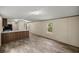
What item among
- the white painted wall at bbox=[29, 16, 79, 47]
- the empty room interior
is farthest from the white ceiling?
the white painted wall at bbox=[29, 16, 79, 47]

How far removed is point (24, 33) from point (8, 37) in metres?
1.80

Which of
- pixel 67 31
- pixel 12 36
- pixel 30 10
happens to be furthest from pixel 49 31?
pixel 30 10

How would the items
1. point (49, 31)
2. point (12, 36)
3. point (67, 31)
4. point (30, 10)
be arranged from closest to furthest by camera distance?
1. point (30, 10)
2. point (67, 31)
3. point (12, 36)
4. point (49, 31)

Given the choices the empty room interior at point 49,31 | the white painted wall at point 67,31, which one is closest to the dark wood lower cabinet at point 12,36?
the empty room interior at point 49,31

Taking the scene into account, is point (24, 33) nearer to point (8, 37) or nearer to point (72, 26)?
point (8, 37)

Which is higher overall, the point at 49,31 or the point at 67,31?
the point at 67,31

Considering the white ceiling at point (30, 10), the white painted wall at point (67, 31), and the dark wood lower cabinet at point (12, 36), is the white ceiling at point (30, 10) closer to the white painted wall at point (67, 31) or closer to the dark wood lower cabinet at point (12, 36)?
the white painted wall at point (67, 31)

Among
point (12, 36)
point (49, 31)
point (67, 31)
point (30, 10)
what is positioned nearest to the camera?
point (30, 10)

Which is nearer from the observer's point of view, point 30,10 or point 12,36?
point 30,10

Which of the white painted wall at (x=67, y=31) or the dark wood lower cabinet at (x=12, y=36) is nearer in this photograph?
the white painted wall at (x=67, y=31)

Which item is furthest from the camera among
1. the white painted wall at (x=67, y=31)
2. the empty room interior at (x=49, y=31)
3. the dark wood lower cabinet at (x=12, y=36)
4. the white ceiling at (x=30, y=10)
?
the dark wood lower cabinet at (x=12, y=36)

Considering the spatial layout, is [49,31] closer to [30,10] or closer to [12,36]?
[12,36]

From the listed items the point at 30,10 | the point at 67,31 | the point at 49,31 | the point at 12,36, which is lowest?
the point at 12,36
